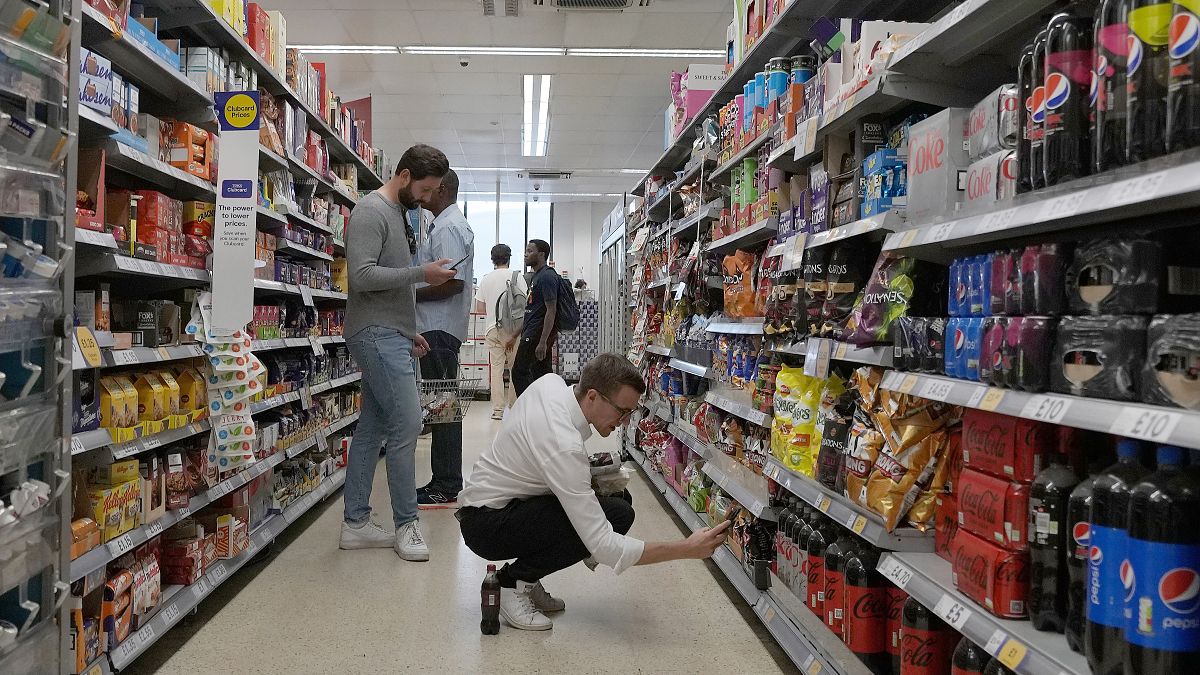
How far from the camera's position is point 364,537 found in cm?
397

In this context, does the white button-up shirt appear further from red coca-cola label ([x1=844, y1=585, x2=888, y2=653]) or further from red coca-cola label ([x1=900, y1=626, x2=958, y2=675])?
red coca-cola label ([x1=900, y1=626, x2=958, y2=675])

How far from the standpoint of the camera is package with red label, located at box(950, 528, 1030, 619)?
1541mm

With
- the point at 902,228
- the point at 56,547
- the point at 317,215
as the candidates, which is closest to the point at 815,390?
the point at 902,228

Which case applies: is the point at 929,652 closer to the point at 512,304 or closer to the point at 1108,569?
the point at 1108,569

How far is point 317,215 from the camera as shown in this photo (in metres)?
5.09

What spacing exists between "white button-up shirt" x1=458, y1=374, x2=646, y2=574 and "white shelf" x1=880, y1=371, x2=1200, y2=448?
1.09m

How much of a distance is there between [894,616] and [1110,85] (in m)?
1.35

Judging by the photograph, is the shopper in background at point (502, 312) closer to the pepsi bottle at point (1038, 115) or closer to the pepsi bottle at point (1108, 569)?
the pepsi bottle at point (1038, 115)

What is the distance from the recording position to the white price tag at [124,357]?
7.92 ft

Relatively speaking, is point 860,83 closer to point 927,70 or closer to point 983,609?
point 927,70

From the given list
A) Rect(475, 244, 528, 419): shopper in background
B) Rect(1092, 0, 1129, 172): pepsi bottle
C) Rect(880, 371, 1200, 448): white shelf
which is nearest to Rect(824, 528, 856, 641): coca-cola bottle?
Rect(880, 371, 1200, 448): white shelf

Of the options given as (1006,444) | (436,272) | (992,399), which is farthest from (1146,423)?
(436,272)

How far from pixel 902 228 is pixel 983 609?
887mm

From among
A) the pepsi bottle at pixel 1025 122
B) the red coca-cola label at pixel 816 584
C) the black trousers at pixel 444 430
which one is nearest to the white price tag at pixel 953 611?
the red coca-cola label at pixel 816 584
